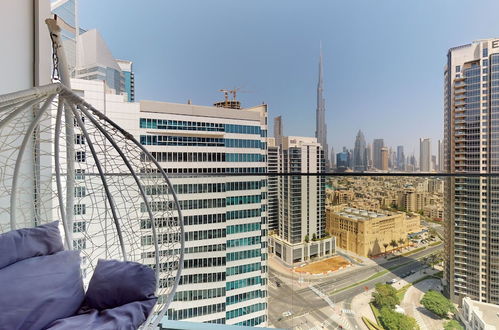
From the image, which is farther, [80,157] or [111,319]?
[80,157]

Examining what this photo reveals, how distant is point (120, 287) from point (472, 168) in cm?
359

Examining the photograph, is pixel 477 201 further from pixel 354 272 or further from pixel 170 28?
pixel 170 28

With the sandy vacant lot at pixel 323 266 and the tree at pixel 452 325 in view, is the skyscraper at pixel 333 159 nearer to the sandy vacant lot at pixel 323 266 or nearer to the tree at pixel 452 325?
the sandy vacant lot at pixel 323 266

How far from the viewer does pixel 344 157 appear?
385cm

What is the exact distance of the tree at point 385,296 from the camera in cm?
237

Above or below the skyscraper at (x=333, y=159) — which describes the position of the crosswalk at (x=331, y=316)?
A: below

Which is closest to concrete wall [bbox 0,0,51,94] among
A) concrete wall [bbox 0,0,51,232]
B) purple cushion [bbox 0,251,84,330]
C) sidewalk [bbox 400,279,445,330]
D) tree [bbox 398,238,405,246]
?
concrete wall [bbox 0,0,51,232]

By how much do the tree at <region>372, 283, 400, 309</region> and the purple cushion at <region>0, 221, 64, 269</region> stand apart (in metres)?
2.34

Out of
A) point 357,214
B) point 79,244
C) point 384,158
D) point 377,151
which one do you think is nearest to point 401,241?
point 357,214

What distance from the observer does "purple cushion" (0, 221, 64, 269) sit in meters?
1.23

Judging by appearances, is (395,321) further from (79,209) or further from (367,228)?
(79,209)

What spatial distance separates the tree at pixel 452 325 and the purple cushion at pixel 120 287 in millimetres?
2210

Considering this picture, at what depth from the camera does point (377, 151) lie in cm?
407

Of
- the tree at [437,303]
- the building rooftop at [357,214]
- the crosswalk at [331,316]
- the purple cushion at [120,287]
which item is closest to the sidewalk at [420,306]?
the tree at [437,303]
